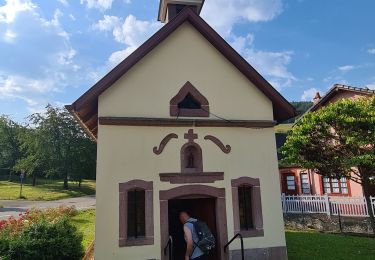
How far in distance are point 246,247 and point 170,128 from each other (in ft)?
13.0

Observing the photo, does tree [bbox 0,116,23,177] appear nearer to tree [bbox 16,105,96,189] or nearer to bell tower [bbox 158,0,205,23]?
tree [bbox 16,105,96,189]

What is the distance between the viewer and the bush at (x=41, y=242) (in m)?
8.02

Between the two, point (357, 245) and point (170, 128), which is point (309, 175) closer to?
point (357, 245)

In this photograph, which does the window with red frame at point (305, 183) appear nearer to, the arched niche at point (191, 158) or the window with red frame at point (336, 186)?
the window with red frame at point (336, 186)

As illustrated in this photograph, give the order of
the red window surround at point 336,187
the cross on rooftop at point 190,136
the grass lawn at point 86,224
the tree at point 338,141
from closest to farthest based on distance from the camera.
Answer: the cross on rooftop at point 190,136, the tree at point 338,141, the grass lawn at point 86,224, the red window surround at point 336,187

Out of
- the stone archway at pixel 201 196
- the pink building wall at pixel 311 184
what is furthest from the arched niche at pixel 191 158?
the pink building wall at pixel 311 184

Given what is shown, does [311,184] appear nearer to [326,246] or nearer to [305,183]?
[305,183]

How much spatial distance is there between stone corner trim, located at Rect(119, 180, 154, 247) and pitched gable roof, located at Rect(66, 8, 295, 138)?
2.45 meters

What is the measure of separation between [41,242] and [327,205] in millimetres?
14710

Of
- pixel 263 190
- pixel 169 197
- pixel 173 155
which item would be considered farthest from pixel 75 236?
pixel 263 190

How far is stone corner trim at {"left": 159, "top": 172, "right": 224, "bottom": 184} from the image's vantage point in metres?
9.00

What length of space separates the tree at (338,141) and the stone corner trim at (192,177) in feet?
21.1

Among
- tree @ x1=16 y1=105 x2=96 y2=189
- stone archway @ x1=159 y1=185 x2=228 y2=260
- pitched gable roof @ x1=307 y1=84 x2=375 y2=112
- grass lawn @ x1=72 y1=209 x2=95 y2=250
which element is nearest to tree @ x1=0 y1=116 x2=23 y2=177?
tree @ x1=16 y1=105 x2=96 y2=189

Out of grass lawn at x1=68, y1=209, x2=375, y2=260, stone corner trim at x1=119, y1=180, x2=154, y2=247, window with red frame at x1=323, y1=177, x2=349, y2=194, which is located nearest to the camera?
stone corner trim at x1=119, y1=180, x2=154, y2=247
